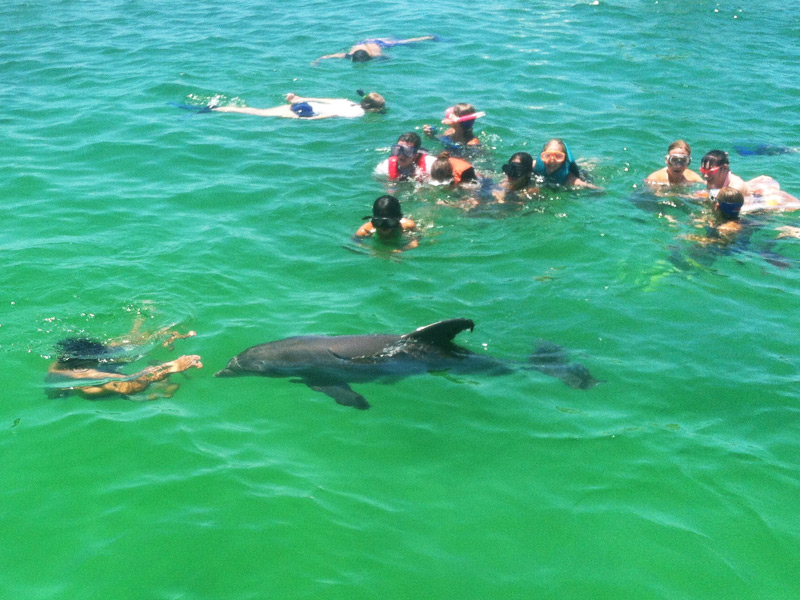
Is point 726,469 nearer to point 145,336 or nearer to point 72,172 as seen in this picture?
point 145,336

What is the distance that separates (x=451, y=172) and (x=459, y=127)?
1.60 meters

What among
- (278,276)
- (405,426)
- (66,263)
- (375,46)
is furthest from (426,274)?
(375,46)

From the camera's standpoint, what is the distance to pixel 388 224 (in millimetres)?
9273

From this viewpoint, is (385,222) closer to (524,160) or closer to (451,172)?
(451,172)

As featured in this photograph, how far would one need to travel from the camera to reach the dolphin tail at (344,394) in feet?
21.8

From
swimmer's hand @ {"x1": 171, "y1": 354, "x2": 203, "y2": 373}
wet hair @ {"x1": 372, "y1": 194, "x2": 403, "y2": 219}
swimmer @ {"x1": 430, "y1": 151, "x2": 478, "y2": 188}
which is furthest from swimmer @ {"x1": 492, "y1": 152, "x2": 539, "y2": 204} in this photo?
swimmer's hand @ {"x1": 171, "y1": 354, "x2": 203, "y2": 373}

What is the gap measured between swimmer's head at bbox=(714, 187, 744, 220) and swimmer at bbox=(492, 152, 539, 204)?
2.41 metres

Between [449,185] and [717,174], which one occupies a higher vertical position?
[717,174]

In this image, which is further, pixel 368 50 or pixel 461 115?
pixel 368 50

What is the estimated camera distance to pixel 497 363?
725cm

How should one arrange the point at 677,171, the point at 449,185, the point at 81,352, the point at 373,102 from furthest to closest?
the point at 373,102 < the point at 449,185 < the point at 677,171 < the point at 81,352

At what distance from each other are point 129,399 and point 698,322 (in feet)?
18.2

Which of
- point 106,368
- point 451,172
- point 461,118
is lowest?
point 106,368

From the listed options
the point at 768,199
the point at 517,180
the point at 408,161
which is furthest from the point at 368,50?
the point at 768,199
